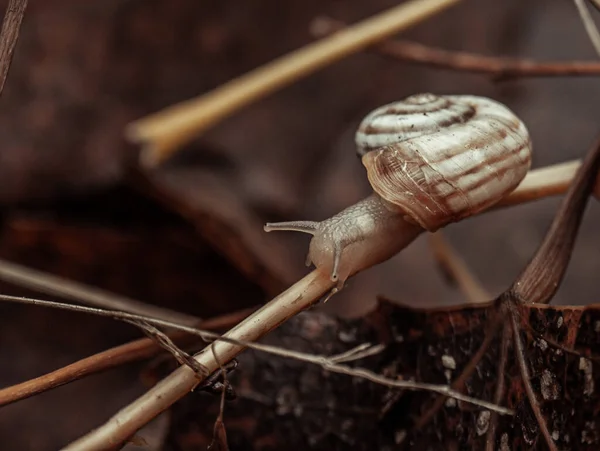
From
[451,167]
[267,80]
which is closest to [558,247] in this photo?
[451,167]

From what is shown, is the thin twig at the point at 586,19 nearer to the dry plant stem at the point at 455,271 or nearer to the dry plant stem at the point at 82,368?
the dry plant stem at the point at 455,271

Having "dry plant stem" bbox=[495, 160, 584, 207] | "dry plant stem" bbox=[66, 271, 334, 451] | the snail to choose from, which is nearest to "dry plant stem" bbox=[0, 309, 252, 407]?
"dry plant stem" bbox=[66, 271, 334, 451]

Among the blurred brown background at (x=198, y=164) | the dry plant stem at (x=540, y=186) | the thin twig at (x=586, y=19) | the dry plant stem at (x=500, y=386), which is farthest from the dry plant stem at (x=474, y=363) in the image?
the blurred brown background at (x=198, y=164)

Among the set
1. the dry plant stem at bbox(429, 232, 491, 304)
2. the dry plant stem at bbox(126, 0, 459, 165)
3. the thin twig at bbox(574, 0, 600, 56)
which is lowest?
the dry plant stem at bbox(429, 232, 491, 304)

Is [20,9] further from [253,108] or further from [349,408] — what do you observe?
[253,108]

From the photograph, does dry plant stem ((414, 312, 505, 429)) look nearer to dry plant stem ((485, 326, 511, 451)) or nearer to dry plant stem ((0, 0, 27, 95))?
dry plant stem ((485, 326, 511, 451))

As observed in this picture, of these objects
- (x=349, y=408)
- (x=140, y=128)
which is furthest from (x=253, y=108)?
(x=349, y=408)
